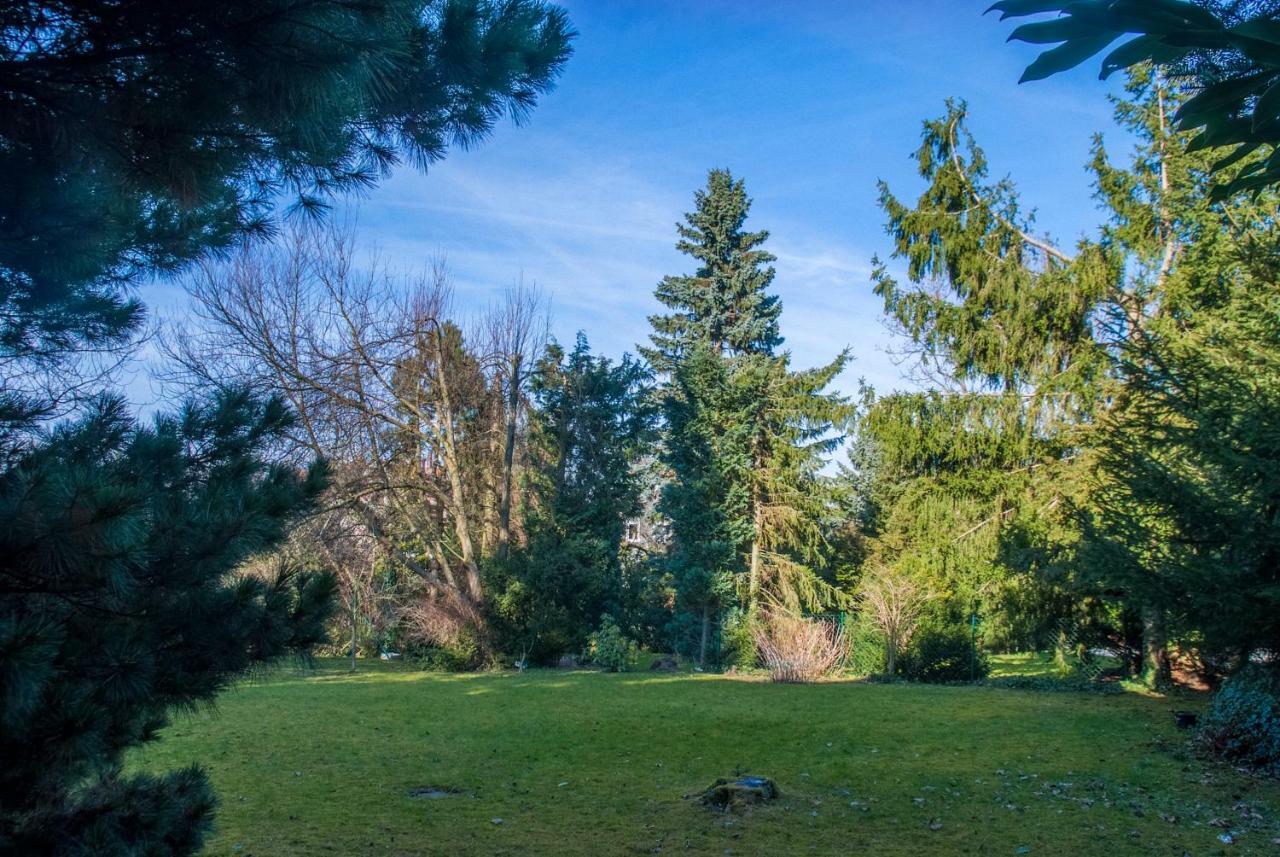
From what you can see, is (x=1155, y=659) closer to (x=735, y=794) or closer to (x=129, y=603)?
(x=735, y=794)

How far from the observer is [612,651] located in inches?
739

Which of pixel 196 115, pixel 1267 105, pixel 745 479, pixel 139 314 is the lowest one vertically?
pixel 1267 105

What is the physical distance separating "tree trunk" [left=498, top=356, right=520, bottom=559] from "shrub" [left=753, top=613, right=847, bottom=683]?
885 centimetres

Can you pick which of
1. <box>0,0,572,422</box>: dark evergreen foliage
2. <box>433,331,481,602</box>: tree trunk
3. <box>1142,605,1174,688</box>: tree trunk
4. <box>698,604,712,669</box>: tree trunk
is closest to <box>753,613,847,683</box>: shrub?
<box>698,604,712,669</box>: tree trunk

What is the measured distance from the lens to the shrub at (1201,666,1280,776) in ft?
24.4

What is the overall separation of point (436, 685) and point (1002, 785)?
10.9 m

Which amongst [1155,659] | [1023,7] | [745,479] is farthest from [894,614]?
[1023,7]

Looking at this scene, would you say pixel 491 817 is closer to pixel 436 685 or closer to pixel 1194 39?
pixel 1194 39

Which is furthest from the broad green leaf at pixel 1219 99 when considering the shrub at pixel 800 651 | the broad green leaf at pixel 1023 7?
the shrub at pixel 800 651

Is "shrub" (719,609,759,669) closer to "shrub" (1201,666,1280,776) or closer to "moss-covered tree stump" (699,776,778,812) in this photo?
"shrub" (1201,666,1280,776)

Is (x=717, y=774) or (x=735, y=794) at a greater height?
(x=735, y=794)

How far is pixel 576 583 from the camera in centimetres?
2062

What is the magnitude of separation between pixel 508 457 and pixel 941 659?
1219 centimetres

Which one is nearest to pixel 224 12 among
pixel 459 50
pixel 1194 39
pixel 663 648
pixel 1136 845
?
pixel 459 50
